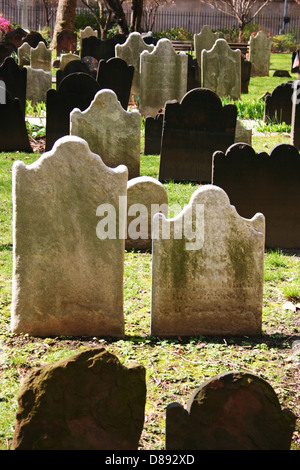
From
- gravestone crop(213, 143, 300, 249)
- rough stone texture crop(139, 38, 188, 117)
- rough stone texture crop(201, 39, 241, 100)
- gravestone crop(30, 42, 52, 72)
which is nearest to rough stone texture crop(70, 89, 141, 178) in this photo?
gravestone crop(213, 143, 300, 249)

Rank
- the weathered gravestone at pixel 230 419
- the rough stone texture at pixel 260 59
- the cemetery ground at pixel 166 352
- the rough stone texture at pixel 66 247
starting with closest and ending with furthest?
the weathered gravestone at pixel 230 419 < the cemetery ground at pixel 166 352 < the rough stone texture at pixel 66 247 < the rough stone texture at pixel 260 59

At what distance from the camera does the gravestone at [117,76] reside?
45.0 feet

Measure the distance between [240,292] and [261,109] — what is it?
10.5 metres

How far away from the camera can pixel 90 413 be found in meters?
3.26

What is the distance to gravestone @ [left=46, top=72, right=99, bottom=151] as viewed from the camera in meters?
10.5

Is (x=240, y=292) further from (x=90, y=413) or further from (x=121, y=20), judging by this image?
(x=121, y=20)

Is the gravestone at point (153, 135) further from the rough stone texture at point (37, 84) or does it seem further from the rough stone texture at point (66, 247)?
the rough stone texture at point (66, 247)

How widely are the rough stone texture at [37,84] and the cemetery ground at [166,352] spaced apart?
9.95 m

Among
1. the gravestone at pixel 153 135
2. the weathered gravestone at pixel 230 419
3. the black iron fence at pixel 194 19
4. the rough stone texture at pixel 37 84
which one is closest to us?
the weathered gravestone at pixel 230 419

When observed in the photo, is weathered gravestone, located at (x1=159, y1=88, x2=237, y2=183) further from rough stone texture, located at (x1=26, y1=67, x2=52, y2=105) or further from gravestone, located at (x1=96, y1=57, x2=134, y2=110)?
rough stone texture, located at (x1=26, y1=67, x2=52, y2=105)

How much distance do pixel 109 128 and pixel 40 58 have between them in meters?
12.6

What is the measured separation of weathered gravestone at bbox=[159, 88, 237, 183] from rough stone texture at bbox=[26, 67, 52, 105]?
23.3ft

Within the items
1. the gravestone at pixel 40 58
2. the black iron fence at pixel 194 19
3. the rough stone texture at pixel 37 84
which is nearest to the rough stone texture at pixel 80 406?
the rough stone texture at pixel 37 84

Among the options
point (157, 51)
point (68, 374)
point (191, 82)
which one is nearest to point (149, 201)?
point (68, 374)
